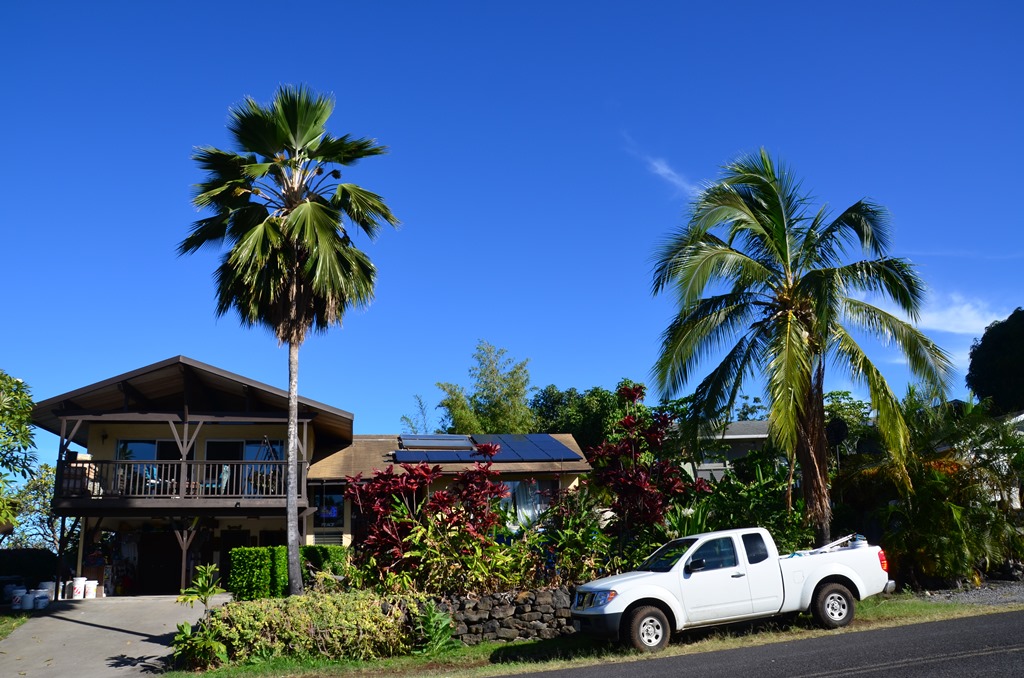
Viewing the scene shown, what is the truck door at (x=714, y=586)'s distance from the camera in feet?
38.3

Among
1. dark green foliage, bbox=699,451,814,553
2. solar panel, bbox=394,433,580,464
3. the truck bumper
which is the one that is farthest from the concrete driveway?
dark green foliage, bbox=699,451,814,553

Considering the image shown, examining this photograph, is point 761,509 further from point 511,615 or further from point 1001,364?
point 1001,364

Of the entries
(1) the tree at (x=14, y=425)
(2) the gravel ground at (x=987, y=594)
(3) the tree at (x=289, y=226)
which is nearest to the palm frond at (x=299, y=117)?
(3) the tree at (x=289, y=226)

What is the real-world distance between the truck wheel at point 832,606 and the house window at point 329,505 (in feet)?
51.5

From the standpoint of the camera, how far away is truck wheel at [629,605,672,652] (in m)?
11.3

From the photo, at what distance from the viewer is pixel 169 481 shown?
21219 mm

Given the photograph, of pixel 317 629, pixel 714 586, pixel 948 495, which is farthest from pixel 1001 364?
pixel 317 629

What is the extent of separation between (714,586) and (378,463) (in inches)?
564

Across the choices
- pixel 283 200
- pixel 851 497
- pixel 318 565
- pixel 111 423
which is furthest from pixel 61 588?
pixel 851 497

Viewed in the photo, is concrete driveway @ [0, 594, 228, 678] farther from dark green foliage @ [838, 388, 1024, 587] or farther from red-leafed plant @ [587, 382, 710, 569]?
dark green foliage @ [838, 388, 1024, 587]

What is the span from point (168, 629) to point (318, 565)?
4103 millimetres

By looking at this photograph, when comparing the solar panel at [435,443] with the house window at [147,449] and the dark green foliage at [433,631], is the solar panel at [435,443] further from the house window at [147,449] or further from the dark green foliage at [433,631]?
the dark green foliage at [433,631]

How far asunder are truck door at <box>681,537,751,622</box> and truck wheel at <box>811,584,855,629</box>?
113cm

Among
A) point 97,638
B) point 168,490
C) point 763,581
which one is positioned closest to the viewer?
point 763,581
